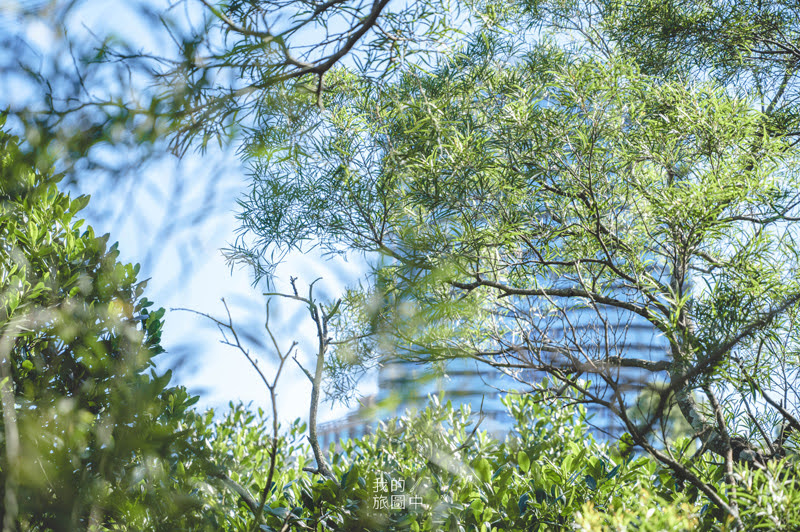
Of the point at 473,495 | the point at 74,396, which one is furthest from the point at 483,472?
the point at 74,396

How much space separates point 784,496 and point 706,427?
371 millimetres

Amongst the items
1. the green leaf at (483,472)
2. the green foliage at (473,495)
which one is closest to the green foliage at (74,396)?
the green foliage at (473,495)

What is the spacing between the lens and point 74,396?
0.31 meters

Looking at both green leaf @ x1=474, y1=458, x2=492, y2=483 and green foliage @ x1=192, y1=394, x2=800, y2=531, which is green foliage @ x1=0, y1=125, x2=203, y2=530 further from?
green leaf @ x1=474, y1=458, x2=492, y2=483

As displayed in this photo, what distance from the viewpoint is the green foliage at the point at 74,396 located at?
0.23m

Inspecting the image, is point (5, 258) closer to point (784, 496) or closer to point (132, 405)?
point (132, 405)

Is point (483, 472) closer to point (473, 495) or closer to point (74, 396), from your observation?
point (473, 495)

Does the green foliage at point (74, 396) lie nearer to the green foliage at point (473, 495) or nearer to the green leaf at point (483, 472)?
the green foliage at point (473, 495)

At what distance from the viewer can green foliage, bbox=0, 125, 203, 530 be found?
23 centimetres

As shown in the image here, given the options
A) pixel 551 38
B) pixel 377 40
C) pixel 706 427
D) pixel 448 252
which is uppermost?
pixel 551 38

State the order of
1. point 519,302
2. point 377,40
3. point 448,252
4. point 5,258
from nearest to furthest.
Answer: point 5,258, point 377,40, point 448,252, point 519,302

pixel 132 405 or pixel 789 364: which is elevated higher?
pixel 789 364

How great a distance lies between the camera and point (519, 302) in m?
1.23

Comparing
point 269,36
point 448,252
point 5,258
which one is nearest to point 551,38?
point 448,252
